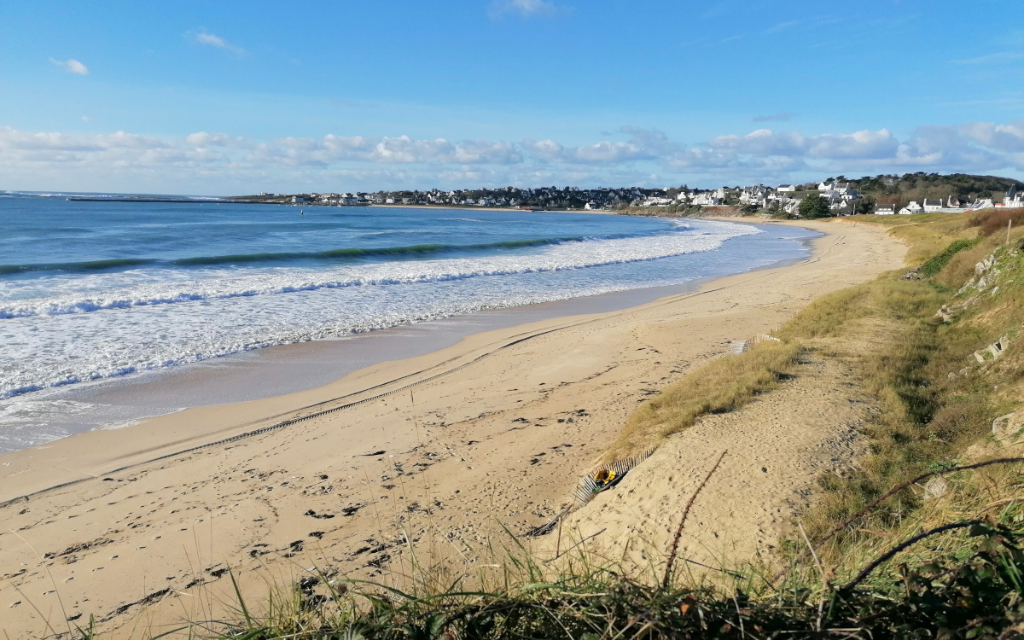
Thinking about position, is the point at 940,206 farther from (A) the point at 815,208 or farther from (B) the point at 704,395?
(B) the point at 704,395

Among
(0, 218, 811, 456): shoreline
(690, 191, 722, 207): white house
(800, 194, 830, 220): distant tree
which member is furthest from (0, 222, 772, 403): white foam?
(690, 191, 722, 207): white house

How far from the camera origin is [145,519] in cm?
532

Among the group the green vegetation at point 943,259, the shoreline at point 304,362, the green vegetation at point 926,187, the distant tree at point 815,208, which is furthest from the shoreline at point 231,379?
the green vegetation at point 926,187

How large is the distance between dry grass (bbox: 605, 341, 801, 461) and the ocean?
6706 millimetres

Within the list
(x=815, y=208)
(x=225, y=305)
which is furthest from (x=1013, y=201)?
(x=225, y=305)

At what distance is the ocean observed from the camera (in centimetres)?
994

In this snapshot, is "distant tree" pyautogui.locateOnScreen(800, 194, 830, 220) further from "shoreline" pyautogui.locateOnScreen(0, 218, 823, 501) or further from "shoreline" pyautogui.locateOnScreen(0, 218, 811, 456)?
"shoreline" pyautogui.locateOnScreen(0, 218, 811, 456)

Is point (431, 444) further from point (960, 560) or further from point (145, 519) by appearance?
point (960, 560)

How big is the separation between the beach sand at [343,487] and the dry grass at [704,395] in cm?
28

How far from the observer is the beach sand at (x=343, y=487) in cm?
434

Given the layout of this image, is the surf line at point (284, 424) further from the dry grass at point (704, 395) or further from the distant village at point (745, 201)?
the distant village at point (745, 201)

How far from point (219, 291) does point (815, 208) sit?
93898mm

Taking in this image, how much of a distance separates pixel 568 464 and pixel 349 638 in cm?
458

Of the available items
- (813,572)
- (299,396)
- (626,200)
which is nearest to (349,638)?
(813,572)
